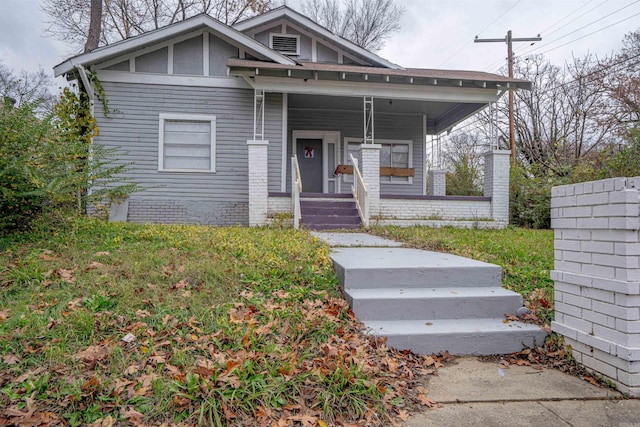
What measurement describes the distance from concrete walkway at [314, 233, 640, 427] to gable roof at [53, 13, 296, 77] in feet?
27.3

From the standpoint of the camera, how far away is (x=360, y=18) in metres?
21.7

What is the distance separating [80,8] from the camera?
15.6 metres

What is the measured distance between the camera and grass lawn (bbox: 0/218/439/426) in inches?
78.6

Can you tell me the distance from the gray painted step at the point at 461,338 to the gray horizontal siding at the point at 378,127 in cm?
829

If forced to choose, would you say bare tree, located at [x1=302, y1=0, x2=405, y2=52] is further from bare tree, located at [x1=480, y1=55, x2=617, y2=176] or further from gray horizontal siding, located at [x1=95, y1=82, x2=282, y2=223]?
gray horizontal siding, located at [x1=95, y1=82, x2=282, y2=223]

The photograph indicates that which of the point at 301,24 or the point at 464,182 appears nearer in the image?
the point at 301,24

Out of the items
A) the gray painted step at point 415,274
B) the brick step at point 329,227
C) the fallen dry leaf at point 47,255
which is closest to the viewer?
the gray painted step at point 415,274

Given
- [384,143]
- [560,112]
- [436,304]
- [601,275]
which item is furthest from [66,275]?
[560,112]

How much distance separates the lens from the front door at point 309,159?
11.7 metres

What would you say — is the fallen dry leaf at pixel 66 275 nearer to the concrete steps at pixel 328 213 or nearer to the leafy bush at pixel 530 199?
the concrete steps at pixel 328 213

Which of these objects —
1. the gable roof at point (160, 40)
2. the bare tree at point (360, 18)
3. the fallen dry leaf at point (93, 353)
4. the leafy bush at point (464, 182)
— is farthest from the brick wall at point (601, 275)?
the bare tree at point (360, 18)

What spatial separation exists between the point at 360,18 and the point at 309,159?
1383 cm

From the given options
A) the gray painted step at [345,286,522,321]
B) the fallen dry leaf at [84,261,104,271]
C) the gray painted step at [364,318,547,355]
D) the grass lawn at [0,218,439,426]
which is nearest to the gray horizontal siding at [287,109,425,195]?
the fallen dry leaf at [84,261,104,271]

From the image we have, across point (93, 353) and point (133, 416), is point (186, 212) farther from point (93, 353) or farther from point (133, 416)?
point (133, 416)
